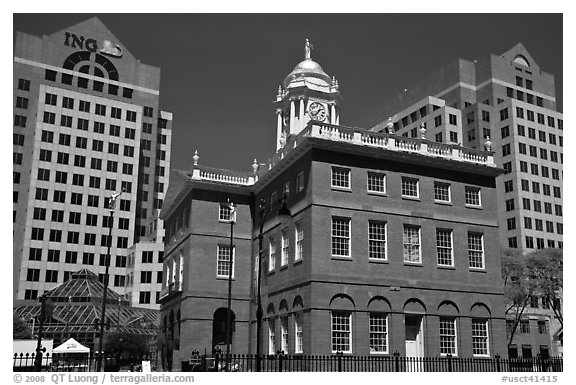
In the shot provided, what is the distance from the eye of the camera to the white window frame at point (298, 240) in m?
37.8

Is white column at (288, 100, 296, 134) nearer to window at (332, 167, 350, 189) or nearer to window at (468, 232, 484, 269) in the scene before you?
window at (332, 167, 350, 189)

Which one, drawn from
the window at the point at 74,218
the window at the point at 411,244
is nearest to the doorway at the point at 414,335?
the window at the point at 411,244

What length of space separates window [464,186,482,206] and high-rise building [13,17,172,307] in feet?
218

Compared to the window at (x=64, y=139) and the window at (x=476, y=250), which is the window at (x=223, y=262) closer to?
the window at (x=476, y=250)

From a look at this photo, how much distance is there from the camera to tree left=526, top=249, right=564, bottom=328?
61.1 m

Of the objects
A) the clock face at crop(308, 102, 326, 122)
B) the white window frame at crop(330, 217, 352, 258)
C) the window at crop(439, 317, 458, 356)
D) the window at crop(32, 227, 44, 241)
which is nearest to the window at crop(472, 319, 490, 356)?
the window at crop(439, 317, 458, 356)

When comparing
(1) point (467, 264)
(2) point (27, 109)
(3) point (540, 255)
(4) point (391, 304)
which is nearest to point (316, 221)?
(4) point (391, 304)

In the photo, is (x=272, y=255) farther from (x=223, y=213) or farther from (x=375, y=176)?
(x=375, y=176)

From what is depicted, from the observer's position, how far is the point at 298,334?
36.8 meters

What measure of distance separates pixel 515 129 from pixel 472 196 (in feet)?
194

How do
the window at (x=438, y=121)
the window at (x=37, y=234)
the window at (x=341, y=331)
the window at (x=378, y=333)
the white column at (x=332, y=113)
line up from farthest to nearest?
the window at (x=438, y=121)
the window at (x=37, y=234)
the white column at (x=332, y=113)
the window at (x=378, y=333)
the window at (x=341, y=331)

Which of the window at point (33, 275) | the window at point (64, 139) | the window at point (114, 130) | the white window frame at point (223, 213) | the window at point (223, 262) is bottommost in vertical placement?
the window at point (223, 262)

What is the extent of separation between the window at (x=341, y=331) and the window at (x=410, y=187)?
828 centimetres

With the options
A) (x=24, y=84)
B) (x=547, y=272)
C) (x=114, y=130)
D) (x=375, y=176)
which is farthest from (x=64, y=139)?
(x=375, y=176)
